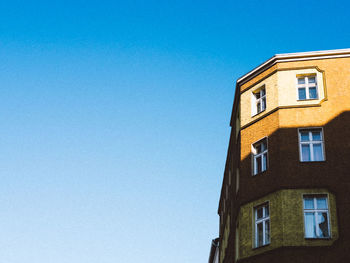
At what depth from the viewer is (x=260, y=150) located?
25469mm

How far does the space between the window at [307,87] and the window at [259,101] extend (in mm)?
1995

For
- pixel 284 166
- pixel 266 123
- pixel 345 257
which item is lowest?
pixel 345 257

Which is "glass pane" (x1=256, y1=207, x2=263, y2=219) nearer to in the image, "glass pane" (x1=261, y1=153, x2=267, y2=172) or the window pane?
"glass pane" (x1=261, y1=153, x2=267, y2=172)

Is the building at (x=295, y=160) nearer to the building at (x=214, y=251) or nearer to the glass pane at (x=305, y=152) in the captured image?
the glass pane at (x=305, y=152)

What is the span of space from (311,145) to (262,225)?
4487 mm

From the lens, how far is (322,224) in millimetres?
21641

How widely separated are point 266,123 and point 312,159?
321 centimetres

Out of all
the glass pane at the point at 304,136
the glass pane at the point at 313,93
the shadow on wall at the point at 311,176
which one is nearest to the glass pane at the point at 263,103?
the shadow on wall at the point at 311,176

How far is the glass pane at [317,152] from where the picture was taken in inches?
918

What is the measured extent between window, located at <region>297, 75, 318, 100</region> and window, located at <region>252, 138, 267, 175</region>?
3.04 metres

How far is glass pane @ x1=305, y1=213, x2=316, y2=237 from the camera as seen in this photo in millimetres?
21516

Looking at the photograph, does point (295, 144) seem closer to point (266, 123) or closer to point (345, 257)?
point (266, 123)

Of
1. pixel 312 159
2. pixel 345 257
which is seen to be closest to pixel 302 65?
pixel 312 159

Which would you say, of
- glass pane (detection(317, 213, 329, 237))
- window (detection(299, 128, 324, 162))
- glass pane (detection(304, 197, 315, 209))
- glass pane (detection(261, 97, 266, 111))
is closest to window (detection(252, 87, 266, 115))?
glass pane (detection(261, 97, 266, 111))
